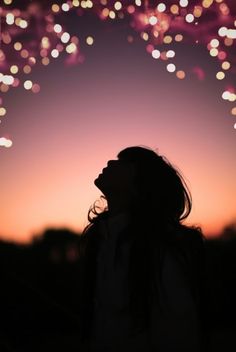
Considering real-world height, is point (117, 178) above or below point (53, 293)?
above

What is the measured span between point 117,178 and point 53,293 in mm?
9208

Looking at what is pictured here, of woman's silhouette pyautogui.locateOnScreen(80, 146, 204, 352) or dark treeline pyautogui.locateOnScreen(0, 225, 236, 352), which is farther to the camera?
dark treeline pyautogui.locateOnScreen(0, 225, 236, 352)

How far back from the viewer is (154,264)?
66.3 inches

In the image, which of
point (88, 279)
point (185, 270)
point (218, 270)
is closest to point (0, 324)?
point (88, 279)

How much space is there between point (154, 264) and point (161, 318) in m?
0.20

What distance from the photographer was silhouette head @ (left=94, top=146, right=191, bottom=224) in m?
1.88

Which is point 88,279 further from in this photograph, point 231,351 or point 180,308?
point 231,351

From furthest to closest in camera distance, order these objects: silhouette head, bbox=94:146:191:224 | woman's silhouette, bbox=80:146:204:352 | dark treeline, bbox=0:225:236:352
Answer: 1. dark treeline, bbox=0:225:236:352
2. silhouette head, bbox=94:146:191:224
3. woman's silhouette, bbox=80:146:204:352

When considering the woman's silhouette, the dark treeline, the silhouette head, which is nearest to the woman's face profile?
the silhouette head

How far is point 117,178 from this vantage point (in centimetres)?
191

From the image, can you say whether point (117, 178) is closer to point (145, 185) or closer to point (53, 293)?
point (145, 185)

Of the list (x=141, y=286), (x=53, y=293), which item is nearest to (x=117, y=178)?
(x=141, y=286)

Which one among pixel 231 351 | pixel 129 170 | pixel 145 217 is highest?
pixel 129 170

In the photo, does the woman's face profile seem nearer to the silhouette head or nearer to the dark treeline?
the silhouette head
